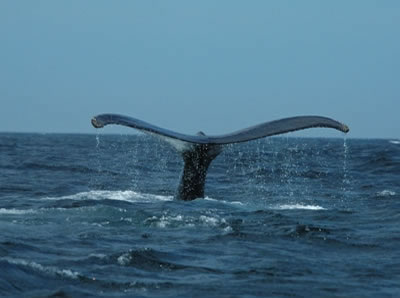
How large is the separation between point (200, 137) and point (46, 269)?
4.11 metres

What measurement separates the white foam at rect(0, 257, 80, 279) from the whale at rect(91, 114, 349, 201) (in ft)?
5.61

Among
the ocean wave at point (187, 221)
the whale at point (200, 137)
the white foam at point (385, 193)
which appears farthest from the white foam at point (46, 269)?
the white foam at point (385, 193)

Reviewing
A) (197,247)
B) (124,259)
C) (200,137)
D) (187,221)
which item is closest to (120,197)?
(200,137)

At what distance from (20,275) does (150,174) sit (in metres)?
17.0

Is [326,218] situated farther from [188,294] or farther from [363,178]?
[363,178]

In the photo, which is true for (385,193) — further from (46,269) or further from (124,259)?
(46,269)

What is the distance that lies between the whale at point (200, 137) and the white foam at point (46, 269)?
1709mm

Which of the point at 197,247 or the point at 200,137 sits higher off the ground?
the point at 200,137

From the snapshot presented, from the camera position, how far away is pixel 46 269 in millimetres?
7680

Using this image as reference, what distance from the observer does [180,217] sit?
436 inches

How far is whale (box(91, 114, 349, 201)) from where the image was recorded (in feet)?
33.2

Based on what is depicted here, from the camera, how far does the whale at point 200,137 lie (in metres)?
10.1

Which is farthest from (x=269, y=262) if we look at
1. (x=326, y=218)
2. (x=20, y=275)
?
(x=326, y=218)

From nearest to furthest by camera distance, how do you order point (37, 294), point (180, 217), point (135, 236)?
point (37, 294), point (135, 236), point (180, 217)
